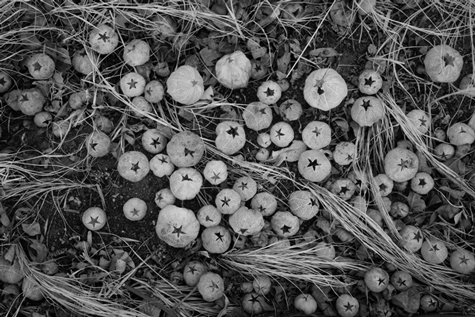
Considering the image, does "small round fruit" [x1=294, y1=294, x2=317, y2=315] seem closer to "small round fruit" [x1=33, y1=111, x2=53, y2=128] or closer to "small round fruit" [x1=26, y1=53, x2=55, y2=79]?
"small round fruit" [x1=33, y1=111, x2=53, y2=128]

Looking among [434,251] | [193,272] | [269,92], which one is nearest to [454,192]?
[434,251]

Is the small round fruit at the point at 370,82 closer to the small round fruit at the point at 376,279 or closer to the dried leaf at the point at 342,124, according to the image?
the dried leaf at the point at 342,124

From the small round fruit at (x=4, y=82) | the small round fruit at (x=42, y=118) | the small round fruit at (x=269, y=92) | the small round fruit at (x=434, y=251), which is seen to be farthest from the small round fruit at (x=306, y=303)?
the small round fruit at (x=4, y=82)

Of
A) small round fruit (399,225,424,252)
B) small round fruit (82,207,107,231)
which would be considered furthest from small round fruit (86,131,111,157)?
small round fruit (399,225,424,252)

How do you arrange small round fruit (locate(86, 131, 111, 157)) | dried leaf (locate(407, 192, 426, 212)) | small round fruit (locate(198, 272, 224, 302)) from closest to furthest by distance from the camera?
1. small round fruit (locate(198, 272, 224, 302))
2. small round fruit (locate(86, 131, 111, 157))
3. dried leaf (locate(407, 192, 426, 212))

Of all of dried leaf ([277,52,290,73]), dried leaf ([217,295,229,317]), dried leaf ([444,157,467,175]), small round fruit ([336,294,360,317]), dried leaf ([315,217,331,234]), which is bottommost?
dried leaf ([217,295,229,317])

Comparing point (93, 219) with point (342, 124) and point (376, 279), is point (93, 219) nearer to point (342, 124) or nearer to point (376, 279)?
point (342, 124)

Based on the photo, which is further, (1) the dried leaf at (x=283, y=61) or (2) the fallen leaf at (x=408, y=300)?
(1) the dried leaf at (x=283, y=61)
